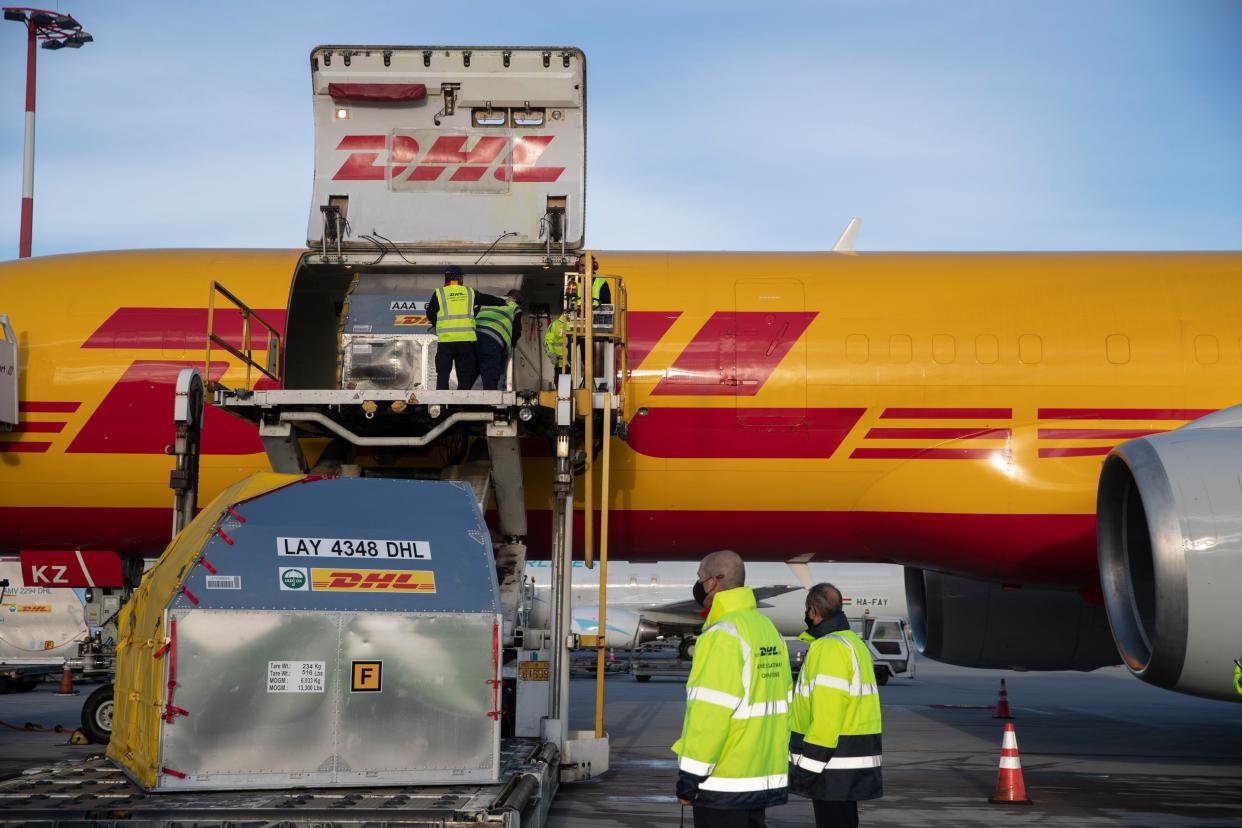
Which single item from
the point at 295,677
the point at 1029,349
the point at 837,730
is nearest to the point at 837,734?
the point at 837,730

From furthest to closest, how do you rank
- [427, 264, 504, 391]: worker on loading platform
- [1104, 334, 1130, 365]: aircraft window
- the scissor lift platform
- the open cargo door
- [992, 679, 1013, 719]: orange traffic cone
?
1. [992, 679, 1013, 719]: orange traffic cone
2. [1104, 334, 1130, 365]: aircraft window
3. the open cargo door
4. [427, 264, 504, 391]: worker on loading platform
5. the scissor lift platform

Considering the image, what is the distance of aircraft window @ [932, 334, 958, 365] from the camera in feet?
35.6

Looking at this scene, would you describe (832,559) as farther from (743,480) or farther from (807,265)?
(807,265)

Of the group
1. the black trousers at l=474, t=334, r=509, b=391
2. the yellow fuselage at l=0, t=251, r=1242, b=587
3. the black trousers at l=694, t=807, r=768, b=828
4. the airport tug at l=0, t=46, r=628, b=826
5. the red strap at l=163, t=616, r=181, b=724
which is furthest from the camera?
the yellow fuselage at l=0, t=251, r=1242, b=587

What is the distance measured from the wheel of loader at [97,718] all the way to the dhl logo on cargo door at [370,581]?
4.93m

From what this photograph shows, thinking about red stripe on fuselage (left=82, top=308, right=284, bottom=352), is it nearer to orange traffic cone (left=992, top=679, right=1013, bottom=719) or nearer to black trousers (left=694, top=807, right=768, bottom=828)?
black trousers (left=694, top=807, right=768, bottom=828)

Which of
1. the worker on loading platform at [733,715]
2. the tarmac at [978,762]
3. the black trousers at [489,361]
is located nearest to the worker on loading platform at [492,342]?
the black trousers at [489,361]

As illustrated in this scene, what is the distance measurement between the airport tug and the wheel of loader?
2771mm

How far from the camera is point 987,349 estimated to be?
35.7ft

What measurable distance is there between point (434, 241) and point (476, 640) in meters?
4.53

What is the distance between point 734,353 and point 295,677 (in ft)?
18.0

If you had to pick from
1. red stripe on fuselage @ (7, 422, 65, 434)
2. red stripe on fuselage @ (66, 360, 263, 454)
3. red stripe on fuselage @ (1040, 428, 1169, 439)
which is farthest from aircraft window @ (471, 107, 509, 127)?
red stripe on fuselage @ (1040, 428, 1169, 439)

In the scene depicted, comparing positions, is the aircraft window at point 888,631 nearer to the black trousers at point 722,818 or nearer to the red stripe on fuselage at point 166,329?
the red stripe on fuselage at point 166,329

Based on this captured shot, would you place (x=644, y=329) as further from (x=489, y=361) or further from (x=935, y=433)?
(x=935, y=433)
